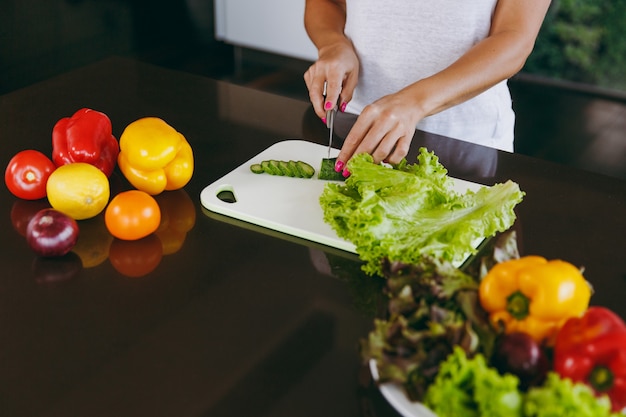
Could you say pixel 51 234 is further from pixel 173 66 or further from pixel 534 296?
pixel 173 66

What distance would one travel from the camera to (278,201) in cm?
118

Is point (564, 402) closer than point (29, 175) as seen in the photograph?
Yes

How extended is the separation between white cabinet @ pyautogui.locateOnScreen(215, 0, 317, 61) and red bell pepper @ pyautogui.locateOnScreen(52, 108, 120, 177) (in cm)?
271

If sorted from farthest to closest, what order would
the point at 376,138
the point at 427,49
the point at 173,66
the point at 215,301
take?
the point at 173,66
the point at 427,49
the point at 376,138
the point at 215,301

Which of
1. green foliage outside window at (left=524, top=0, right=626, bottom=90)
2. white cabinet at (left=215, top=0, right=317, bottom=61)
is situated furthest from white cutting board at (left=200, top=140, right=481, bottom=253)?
white cabinet at (left=215, top=0, right=317, bottom=61)

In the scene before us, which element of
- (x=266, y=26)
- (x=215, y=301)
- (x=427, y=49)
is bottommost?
(x=266, y=26)

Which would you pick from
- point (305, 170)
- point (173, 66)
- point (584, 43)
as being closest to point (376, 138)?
point (305, 170)

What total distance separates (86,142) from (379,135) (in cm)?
49

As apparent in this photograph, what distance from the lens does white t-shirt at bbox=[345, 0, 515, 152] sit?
1.56 meters

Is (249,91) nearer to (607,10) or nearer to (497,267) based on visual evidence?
(497,267)

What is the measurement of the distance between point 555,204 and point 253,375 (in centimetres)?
65

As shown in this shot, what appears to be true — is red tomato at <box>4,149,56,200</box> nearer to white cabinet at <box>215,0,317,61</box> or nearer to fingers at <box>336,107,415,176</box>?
fingers at <box>336,107,415,176</box>

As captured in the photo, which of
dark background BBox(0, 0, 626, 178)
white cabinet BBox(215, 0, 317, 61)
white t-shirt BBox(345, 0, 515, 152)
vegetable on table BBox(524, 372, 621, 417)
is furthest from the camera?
white cabinet BBox(215, 0, 317, 61)

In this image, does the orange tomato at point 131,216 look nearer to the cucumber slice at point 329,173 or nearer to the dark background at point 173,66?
the cucumber slice at point 329,173
